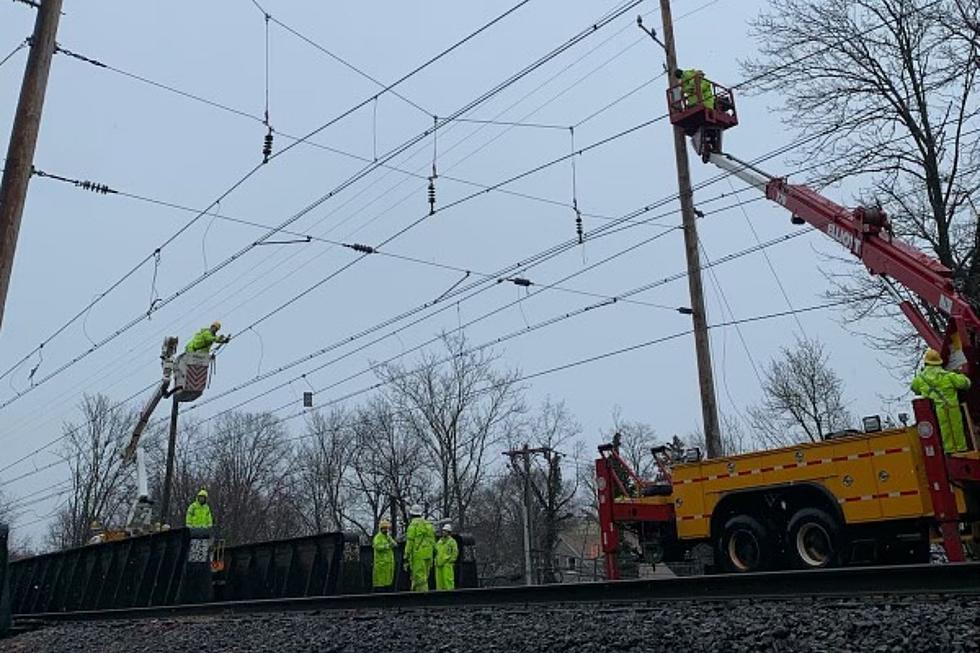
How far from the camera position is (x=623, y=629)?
6641 millimetres

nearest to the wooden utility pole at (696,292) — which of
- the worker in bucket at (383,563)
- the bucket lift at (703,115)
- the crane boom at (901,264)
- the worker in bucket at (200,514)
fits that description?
the bucket lift at (703,115)

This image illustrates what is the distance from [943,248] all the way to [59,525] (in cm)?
8018

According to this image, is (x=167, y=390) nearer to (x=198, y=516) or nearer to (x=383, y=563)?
(x=198, y=516)

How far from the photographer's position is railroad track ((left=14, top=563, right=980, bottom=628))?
6723 mm

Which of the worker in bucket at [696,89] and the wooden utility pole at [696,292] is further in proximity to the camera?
the wooden utility pole at [696,292]

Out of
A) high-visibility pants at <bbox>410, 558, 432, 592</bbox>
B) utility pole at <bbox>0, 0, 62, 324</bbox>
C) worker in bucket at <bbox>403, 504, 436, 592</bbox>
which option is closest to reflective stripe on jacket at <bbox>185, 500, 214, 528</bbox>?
worker in bucket at <bbox>403, 504, 436, 592</bbox>

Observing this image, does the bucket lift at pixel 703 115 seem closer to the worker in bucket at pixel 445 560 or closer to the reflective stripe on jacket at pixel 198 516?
the worker in bucket at pixel 445 560

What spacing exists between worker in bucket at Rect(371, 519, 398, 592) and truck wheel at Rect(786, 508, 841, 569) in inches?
311

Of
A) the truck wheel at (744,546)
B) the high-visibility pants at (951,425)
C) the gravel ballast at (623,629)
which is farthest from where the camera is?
the truck wheel at (744,546)

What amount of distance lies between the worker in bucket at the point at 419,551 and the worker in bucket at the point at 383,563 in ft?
2.05

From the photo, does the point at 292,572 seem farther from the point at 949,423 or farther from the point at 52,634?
the point at 949,423

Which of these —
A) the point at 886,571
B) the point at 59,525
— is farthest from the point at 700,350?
the point at 59,525

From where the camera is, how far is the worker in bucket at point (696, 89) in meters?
17.6

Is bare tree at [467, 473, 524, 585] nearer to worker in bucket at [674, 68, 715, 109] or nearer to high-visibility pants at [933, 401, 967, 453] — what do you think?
worker in bucket at [674, 68, 715, 109]
